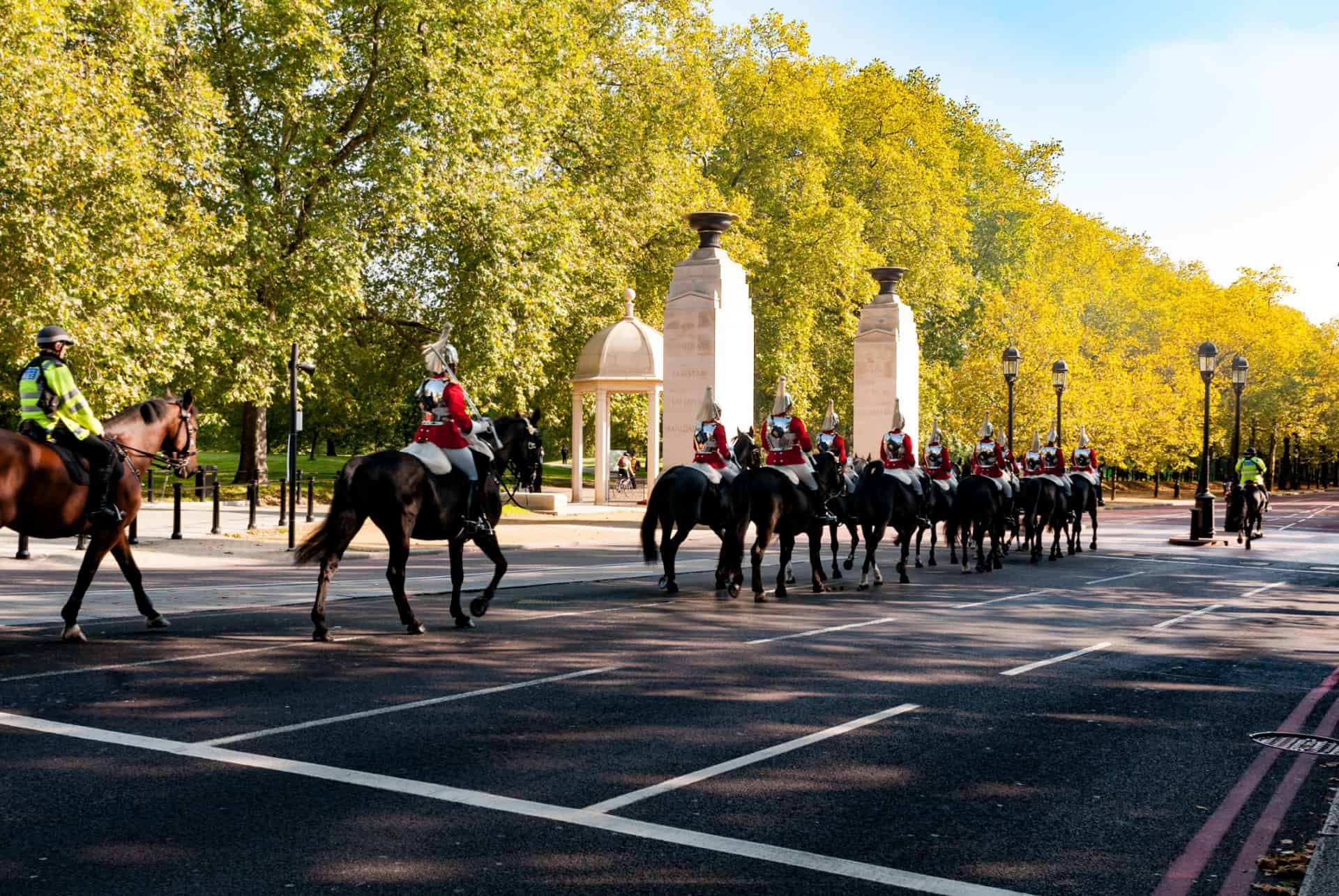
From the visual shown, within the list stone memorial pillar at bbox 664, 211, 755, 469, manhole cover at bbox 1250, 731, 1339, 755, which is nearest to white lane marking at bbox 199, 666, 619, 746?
manhole cover at bbox 1250, 731, 1339, 755

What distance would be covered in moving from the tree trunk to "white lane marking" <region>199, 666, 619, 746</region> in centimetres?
2804

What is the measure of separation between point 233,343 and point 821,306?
87.3 ft

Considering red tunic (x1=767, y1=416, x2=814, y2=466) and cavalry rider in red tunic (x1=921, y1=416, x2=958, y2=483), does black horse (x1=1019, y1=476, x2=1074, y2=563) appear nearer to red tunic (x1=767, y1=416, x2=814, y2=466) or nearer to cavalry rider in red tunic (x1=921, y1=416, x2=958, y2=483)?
cavalry rider in red tunic (x1=921, y1=416, x2=958, y2=483)

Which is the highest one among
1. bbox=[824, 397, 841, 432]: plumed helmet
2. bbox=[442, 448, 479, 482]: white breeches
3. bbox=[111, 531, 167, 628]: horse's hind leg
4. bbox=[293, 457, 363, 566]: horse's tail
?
bbox=[824, 397, 841, 432]: plumed helmet

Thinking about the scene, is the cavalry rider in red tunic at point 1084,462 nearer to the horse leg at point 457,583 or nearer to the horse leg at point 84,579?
the horse leg at point 457,583

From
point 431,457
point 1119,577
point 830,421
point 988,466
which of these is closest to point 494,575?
point 431,457

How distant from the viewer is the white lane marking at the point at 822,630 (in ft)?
40.9

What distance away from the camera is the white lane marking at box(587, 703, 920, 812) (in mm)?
6406

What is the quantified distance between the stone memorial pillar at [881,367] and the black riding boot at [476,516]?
26.3m

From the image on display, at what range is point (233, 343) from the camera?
107 ft

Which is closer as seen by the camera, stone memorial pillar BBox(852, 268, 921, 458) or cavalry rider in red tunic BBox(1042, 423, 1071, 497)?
cavalry rider in red tunic BBox(1042, 423, 1071, 497)

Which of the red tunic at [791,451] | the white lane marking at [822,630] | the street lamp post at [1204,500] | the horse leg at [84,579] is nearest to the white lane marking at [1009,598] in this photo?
the white lane marking at [822,630]

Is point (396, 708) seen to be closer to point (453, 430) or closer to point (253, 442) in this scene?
point (453, 430)

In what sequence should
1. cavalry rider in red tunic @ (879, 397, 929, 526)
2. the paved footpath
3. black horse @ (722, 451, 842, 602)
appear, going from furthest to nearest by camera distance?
1. cavalry rider in red tunic @ (879, 397, 929, 526)
2. black horse @ (722, 451, 842, 602)
3. the paved footpath
